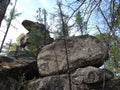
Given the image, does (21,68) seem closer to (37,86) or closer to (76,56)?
(37,86)

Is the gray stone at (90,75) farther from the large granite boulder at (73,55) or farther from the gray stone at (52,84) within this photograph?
the large granite boulder at (73,55)

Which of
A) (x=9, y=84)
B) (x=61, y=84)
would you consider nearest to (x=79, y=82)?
(x=61, y=84)

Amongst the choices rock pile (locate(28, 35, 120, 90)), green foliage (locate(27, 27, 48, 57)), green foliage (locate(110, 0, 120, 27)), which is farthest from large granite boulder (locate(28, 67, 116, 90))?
green foliage (locate(110, 0, 120, 27))

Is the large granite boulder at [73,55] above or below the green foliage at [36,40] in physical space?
below

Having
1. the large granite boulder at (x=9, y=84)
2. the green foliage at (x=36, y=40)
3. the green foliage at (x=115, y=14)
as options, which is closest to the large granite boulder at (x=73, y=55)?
the large granite boulder at (x=9, y=84)

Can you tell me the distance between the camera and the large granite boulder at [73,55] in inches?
383

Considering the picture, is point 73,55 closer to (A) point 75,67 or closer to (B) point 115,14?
(A) point 75,67

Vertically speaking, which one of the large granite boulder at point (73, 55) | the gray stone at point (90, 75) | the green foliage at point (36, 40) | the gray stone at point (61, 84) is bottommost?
the gray stone at point (61, 84)

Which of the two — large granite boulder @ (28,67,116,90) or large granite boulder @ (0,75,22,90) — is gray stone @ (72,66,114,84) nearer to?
large granite boulder @ (28,67,116,90)

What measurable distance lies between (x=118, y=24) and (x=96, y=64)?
6.75 m

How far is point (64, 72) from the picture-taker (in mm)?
9812

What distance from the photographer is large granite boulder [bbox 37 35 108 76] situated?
9719 millimetres

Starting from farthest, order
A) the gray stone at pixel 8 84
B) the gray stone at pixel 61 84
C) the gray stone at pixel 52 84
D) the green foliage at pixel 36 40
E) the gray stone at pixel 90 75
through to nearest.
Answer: the green foliage at pixel 36 40, the gray stone at pixel 52 84, the gray stone at pixel 8 84, the gray stone at pixel 61 84, the gray stone at pixel 90 75

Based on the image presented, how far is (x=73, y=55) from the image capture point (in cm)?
1007
